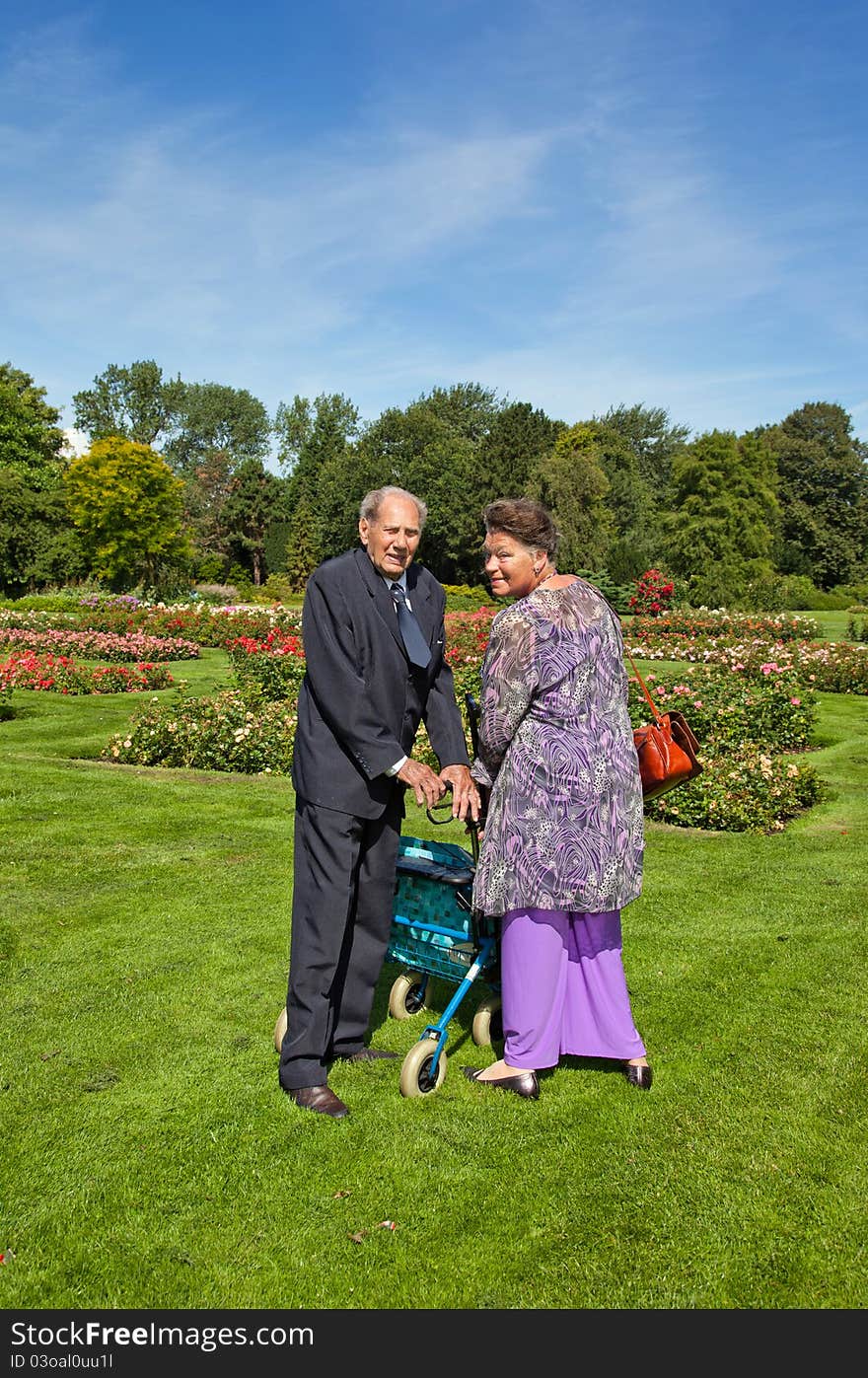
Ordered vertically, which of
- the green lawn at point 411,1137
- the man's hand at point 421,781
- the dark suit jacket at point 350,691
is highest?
the dark suit jacket at point 350,691

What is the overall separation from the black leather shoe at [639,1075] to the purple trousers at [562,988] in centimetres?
4

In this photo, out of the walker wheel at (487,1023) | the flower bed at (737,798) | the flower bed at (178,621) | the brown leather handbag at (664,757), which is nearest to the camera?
the brown leather handbag at (664,757)

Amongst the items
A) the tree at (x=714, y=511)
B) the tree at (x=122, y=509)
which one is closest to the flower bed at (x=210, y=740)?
the tree at (x=122, y=509)

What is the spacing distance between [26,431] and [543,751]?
162 feet

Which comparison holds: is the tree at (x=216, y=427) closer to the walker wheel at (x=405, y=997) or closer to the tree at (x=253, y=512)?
Answer: the tree at (x=253, y=512)

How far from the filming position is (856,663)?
1541cm

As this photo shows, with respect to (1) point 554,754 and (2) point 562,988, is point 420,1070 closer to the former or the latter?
(2) point 562,988

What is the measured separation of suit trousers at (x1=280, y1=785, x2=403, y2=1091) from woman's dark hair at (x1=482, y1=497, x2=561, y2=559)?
0.92 metres

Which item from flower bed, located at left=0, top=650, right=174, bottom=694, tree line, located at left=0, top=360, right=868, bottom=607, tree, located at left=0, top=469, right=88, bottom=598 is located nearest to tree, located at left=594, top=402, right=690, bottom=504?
tree line, located at left=0, top=360, right=868, bottom=607

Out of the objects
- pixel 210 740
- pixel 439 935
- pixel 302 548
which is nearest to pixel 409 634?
pixel 439 935

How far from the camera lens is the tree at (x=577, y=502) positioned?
121 ft

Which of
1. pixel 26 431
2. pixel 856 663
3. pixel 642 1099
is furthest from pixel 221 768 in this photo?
pixel 26 431

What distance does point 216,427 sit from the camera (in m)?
69.8

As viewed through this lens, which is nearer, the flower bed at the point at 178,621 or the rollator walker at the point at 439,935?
the rollator walker at the point at 439,935
